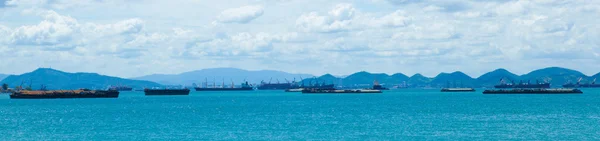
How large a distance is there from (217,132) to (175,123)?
14.9 meters

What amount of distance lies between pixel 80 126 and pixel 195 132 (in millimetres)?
16727

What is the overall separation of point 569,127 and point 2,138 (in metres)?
48.6

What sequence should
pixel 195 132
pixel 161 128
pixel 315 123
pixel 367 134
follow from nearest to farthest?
1. pixel 367 134
2. pixel 195 132
3. pixel 161 128
4. pixel 315 123

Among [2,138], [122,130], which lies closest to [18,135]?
[2,138]

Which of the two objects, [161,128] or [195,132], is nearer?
[195,132]

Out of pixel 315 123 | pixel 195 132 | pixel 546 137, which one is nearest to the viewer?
pixel 546 137

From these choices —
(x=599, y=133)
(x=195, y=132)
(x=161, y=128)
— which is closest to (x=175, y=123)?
(x=161, y=128)

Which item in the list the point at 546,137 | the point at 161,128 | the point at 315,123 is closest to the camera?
the point at 546,137

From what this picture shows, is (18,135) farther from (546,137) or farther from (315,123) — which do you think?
(546,137)

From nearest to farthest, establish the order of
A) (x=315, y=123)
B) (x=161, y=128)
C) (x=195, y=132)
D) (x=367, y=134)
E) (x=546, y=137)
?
(x=546, y=137) < (x=367, y=134) < (x=195, y=132) < (x=161, y=128) < (x=315, y=123)

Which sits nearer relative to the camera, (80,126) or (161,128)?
(161,128)

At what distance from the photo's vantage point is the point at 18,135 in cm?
6656

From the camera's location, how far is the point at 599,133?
62750mm

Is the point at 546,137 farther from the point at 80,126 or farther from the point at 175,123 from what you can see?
the point at 80,126
